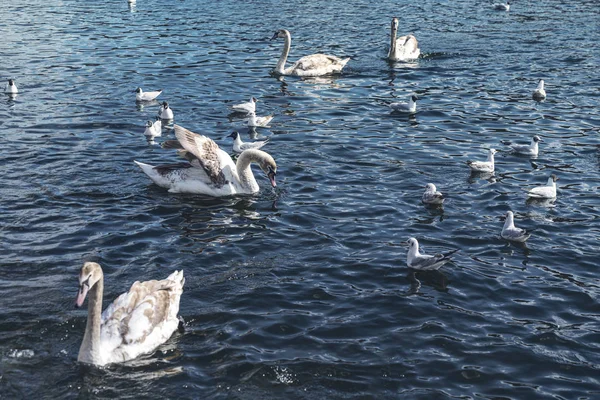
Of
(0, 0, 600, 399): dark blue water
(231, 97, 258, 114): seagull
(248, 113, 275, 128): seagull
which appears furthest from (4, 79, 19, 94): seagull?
(248, 113, 275, 128): seagull

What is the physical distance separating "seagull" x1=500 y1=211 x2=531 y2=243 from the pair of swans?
1666cm

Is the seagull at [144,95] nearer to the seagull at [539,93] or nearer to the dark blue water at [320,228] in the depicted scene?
the dark blue water at [320,228]

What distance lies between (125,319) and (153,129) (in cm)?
1206

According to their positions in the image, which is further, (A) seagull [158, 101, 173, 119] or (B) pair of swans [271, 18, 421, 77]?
(B) pair of swans [271, 18, 421, 77]

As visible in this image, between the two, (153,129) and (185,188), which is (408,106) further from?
(185,188)

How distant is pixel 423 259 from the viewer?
50.4 ft

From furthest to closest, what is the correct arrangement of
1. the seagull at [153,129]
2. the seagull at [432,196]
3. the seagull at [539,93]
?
the seagull at [539,93] < the seagull at [153,129] < the seagull at [432,196]

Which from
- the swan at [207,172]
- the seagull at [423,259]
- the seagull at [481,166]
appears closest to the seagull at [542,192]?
the seagull at [481,166]

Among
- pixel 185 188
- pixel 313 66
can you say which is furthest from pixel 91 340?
pixel 313 66

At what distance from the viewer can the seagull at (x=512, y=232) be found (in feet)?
54.9

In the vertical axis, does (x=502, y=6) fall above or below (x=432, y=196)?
above

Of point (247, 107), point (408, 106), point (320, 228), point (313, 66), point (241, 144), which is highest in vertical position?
point (313, 66)

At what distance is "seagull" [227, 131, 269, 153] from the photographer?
23144mm

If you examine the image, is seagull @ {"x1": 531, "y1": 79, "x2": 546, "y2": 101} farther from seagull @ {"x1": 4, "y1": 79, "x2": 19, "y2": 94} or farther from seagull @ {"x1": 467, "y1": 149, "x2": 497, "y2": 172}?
seagull @ {"x1": 4, "y1": 79, "x2": 19, "y2": 94}
